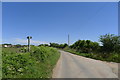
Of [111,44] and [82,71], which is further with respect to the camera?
[111,44]

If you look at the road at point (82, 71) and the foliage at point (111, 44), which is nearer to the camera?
the road at point (82, 71)

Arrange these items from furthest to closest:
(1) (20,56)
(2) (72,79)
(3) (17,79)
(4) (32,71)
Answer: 1. (1) (20,56)
2. (4) (32,71)
3. (2) (72,79)
4. (3) (17,79)

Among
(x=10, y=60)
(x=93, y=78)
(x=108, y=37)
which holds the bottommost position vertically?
(x=93, y=78)

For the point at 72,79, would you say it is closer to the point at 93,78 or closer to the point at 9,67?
the point at 93,78

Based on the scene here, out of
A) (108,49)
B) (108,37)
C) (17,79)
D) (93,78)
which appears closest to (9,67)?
(17,79)

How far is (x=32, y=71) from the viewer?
5.62 meters

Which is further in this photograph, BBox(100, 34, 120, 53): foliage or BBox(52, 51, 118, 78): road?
BBox(100, 34, 120, 53): foliage

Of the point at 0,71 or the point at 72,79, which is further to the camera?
the point at 72,79

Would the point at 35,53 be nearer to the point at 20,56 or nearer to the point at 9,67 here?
the point at 20,56

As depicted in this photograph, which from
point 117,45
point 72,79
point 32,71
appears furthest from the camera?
point 117,45

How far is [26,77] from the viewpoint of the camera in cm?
483

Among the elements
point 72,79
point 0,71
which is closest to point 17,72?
point 0,71

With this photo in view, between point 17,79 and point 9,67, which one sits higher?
point 9,67

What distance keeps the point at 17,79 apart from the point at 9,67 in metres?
0.90
